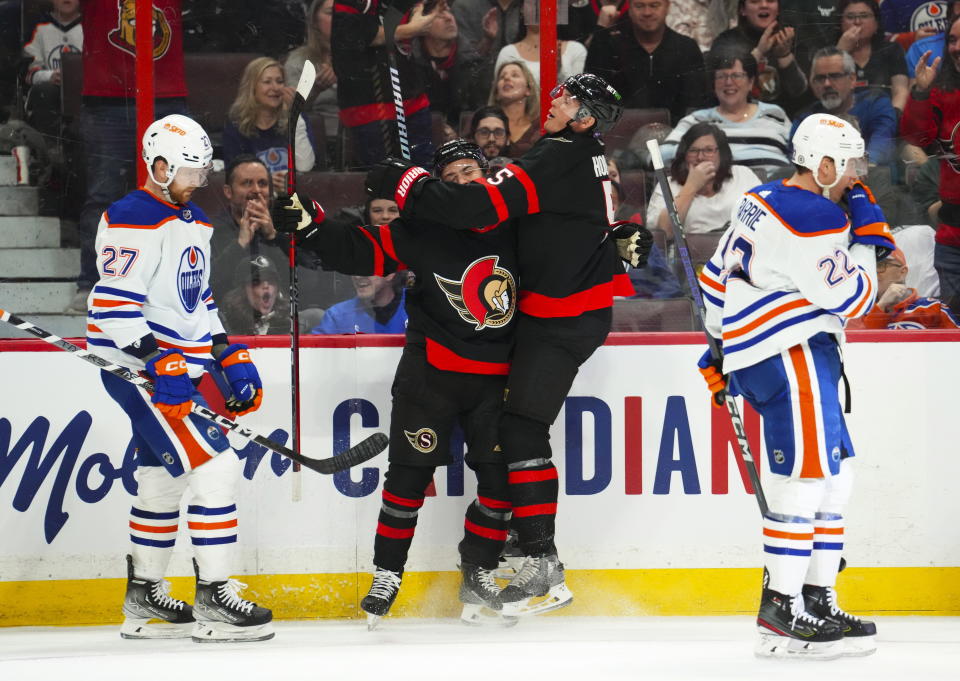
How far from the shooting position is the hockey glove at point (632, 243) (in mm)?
3307

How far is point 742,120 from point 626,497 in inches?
56.9

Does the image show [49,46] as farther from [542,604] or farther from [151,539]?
[542,604]

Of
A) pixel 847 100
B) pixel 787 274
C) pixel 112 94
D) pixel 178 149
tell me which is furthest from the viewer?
pixel 847 100

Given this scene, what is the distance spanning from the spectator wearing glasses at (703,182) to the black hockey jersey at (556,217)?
0.65 m

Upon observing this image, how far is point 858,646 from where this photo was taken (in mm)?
2941

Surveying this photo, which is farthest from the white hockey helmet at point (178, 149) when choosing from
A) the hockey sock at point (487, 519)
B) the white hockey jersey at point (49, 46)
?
the hockey sock at point (487, 519)

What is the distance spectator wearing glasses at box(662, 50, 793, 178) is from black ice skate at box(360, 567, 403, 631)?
67.1 inches

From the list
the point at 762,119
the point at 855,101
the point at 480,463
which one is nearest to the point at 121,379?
the point at 480,463

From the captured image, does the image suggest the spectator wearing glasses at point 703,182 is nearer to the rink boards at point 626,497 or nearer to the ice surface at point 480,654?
the rink boards at point 626,497

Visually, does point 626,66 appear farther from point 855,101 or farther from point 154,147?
point 154,147

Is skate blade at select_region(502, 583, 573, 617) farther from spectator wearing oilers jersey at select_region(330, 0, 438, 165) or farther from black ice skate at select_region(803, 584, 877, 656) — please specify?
spectator wearing oilers jersey at select_region(330, 0, 438, 165)

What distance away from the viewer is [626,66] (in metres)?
4.09

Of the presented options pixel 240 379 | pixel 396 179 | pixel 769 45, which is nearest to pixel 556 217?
pixel 396 179

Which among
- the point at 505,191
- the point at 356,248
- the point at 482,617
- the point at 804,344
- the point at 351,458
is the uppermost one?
the point at 505,191
